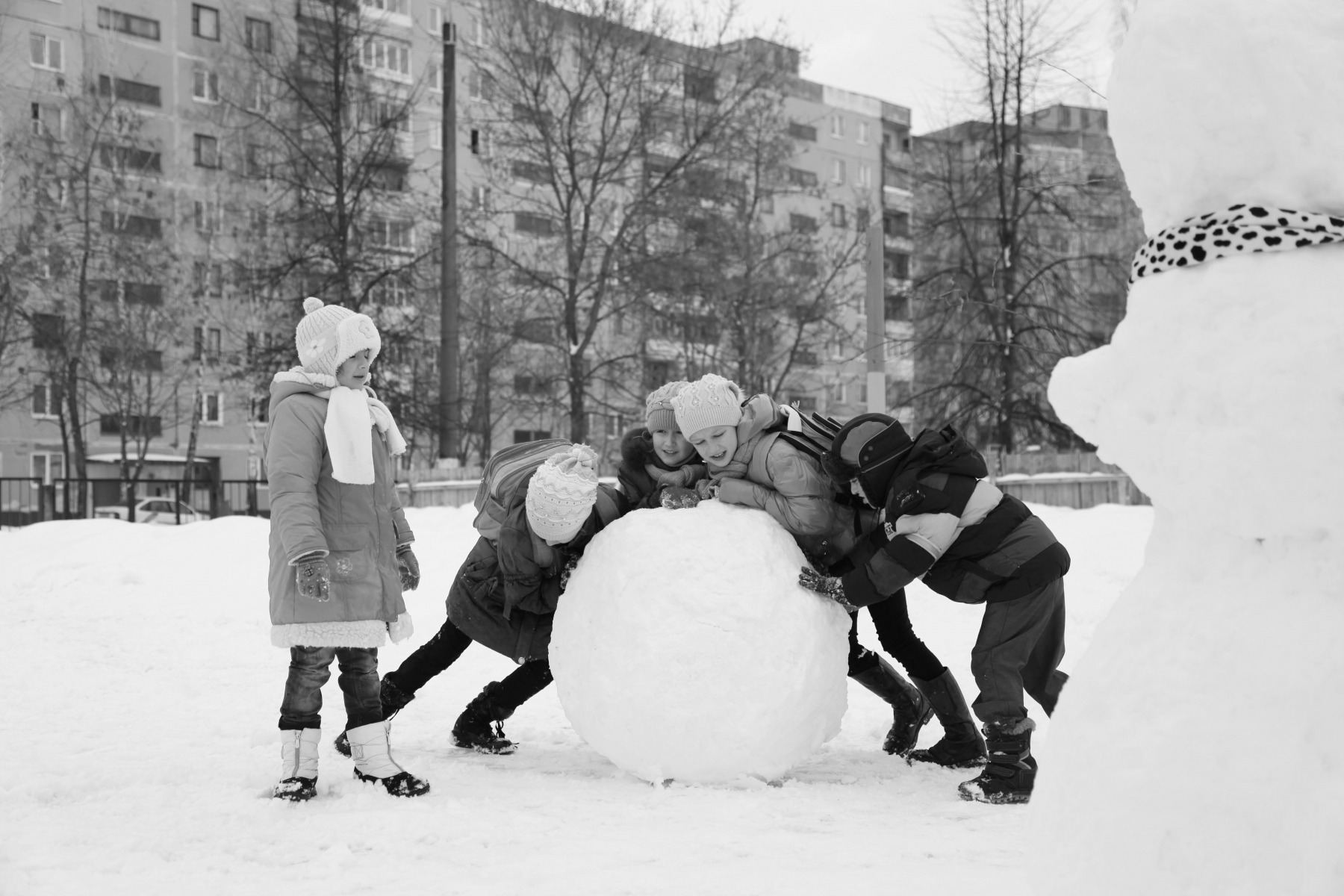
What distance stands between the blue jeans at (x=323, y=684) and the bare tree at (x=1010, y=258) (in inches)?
540

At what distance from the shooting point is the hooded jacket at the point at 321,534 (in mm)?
4348

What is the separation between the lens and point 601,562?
4512 millimetres

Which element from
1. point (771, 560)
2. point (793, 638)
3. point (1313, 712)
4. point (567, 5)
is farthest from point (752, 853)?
point (567, 5)

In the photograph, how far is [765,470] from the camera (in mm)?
4672

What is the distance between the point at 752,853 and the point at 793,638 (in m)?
0.90

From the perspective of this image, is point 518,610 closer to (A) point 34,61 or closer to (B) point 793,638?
(B) point 793,638

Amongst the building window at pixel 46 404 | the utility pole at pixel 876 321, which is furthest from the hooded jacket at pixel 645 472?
the building window at pixel 46 404

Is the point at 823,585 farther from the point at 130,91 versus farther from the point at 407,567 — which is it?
the point at 130,91


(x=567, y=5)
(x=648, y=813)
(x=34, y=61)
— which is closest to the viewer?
(x=648, y=813)

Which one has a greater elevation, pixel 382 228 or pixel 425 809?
pixel 382 228

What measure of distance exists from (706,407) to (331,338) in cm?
151

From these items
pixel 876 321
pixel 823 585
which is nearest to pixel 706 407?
pixel 823 585

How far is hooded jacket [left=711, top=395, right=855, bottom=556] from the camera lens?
4.61m

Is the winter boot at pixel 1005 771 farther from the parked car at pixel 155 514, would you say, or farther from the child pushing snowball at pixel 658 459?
the parked car at pixel 155 514
